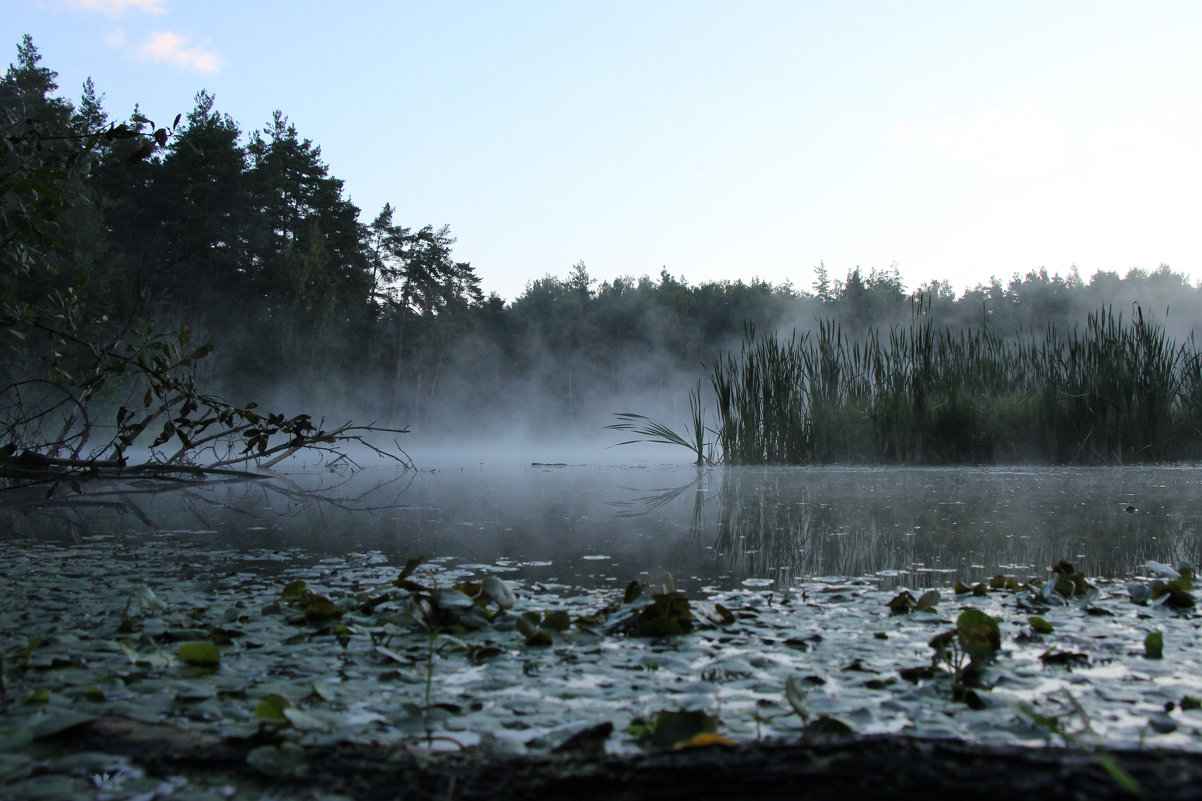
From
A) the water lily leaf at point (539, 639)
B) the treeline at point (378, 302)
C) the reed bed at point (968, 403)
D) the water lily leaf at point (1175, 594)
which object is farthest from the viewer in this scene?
the treeline at point (378, 302)

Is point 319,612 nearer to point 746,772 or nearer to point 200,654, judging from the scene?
point 200,654

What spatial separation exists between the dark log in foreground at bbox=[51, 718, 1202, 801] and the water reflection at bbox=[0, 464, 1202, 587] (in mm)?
1081

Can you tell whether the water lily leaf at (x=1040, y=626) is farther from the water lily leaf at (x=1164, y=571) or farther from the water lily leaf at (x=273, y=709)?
the water lily leaf at (x=273, y=709)

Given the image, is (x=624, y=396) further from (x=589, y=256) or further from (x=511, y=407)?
(x=589, y=256)

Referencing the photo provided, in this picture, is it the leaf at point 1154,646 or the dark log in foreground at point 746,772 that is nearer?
the dark log in foreground at point 746,772

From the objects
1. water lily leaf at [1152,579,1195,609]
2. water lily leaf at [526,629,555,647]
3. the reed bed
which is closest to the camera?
water lily leaf at [526,629,555,647]

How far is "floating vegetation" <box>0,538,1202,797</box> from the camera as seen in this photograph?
0.84 metres

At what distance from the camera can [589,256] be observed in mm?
42156

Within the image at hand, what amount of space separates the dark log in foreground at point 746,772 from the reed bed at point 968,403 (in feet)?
20.5

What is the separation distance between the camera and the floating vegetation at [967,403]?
6418 millimetres

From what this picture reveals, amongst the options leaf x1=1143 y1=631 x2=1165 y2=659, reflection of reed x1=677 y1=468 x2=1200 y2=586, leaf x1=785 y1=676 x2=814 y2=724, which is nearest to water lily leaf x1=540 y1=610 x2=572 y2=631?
leaf x1=785 y1=676 x2=814 y2=724

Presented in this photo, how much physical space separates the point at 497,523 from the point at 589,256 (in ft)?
131

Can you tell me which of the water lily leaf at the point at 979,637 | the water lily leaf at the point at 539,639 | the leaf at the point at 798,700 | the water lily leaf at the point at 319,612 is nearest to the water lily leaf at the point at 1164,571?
the water lily leaf at the point at 979,637

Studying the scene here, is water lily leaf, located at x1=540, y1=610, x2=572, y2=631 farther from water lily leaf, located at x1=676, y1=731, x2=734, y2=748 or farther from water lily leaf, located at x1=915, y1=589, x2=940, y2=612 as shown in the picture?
water lily leaf, located at x1=915, y1=589, x2=940, y2=612
